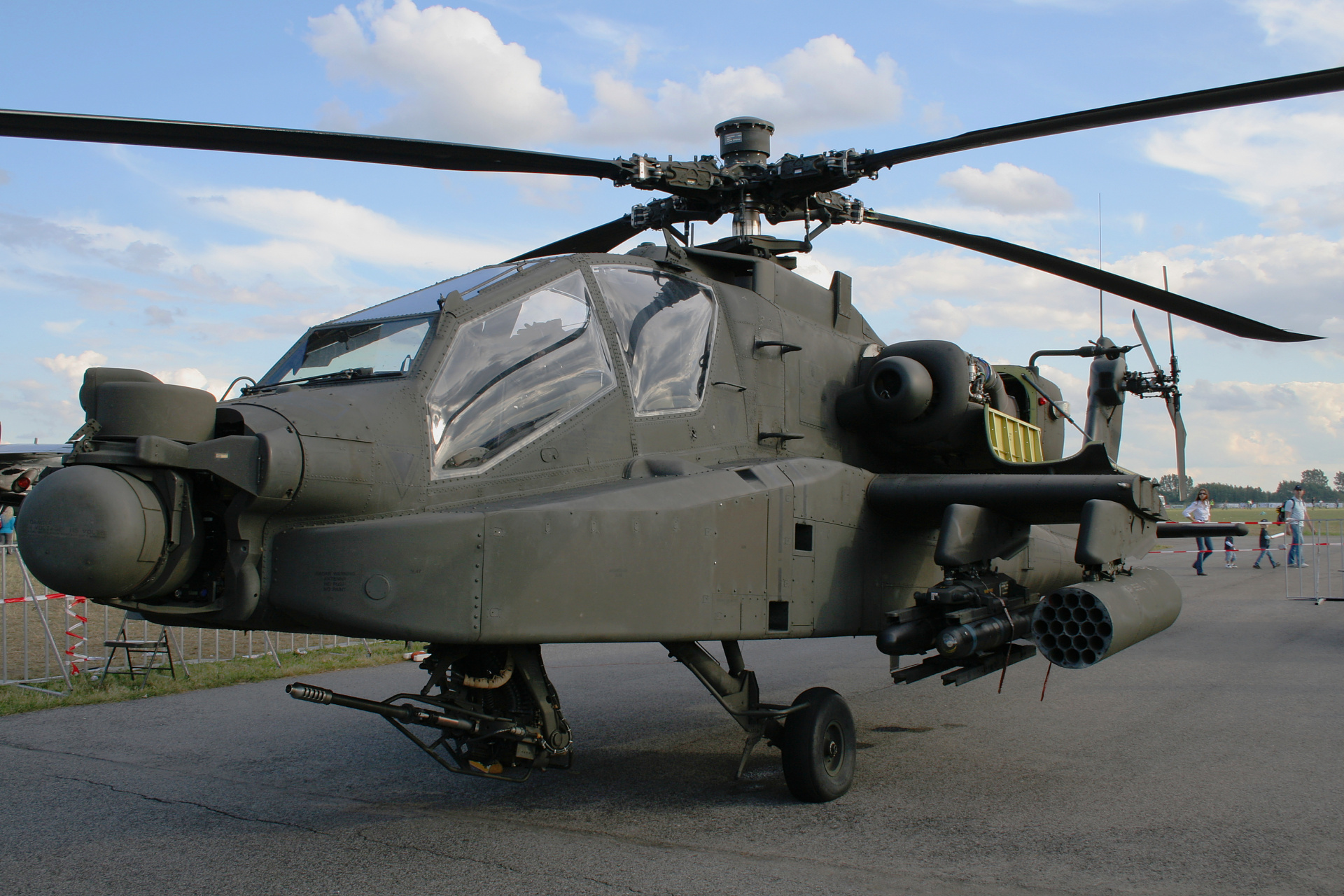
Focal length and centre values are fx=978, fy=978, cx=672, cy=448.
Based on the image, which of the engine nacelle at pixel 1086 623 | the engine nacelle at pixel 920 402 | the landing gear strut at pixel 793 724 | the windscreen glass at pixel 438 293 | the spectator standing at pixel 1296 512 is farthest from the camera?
the spectator standing at pixel 1296 512

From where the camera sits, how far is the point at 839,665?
1077 centimetres

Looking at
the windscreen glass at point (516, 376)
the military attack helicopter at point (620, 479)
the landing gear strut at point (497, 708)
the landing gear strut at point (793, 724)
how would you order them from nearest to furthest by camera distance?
the military attack helicopter at point (620, 479) < the windscreen glass at point (516, 376) < the landing gear strut at point (497, 708) < the landing gear strut at point (793, 724)

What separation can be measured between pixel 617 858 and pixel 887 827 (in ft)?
4.75

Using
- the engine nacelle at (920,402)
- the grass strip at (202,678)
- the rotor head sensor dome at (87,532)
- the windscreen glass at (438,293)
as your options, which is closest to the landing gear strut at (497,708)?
the rotor head sensor dome at (87,532)

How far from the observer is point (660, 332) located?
5426mm

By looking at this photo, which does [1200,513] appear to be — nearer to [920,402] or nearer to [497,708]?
[920,402]

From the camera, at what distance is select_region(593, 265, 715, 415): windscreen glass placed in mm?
5191

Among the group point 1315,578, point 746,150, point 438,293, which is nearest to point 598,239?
point 746,150

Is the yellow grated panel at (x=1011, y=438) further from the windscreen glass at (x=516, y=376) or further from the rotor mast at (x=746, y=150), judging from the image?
the windscreen glass at (x=516, y=376)

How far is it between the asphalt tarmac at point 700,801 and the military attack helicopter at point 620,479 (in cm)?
53

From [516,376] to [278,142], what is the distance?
1713mm

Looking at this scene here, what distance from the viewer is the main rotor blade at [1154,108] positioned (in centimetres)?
467

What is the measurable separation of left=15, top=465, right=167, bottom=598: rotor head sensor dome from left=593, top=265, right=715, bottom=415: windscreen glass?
2411mm

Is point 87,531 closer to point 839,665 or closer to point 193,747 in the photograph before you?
point 193,747
